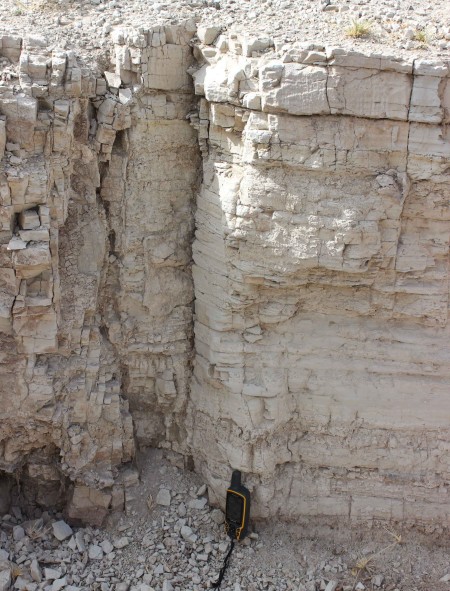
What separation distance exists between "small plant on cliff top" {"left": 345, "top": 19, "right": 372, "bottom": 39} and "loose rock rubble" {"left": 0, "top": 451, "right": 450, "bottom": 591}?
5199 mm

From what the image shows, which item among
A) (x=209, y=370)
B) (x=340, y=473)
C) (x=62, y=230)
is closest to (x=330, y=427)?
(x=340, y=473)

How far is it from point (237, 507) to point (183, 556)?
0.80m

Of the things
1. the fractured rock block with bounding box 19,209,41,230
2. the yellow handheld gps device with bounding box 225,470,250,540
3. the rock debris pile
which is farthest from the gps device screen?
the fractured rock block with bounding box 19,209,41,230

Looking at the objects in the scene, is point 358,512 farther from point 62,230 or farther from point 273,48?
A: point 273,48

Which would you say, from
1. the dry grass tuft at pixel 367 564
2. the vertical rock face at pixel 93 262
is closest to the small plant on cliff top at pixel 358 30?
the vertical rock face at pixel 93 262

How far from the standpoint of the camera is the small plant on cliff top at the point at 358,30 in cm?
741

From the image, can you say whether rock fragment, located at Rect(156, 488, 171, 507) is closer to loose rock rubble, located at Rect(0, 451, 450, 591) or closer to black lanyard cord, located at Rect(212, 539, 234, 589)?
loose rock rubble, located at Rect(0, 451, 450, 591)

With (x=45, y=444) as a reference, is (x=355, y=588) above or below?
below

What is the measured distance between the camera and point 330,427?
28.5 feet

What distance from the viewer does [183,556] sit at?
8.70 m

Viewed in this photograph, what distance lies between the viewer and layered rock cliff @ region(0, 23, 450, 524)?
24.1 ft

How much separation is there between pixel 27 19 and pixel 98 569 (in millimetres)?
5839

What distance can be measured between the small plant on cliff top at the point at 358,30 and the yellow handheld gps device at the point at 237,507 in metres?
4.68

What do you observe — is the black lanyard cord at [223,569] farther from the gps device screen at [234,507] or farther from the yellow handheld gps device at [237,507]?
the gps device screen at [234,507]
